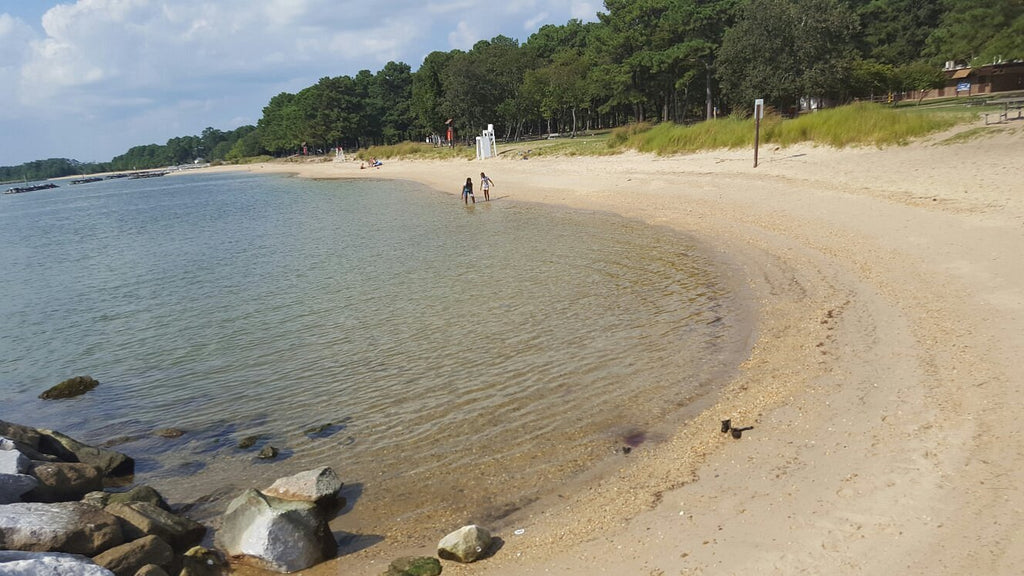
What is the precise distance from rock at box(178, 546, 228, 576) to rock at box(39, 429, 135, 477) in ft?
8.84

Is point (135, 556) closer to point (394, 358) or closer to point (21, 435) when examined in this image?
point (21, 435)

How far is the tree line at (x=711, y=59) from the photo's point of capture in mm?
46031

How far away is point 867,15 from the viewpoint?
67438mm

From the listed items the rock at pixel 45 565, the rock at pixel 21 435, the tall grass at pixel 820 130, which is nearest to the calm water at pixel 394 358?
the rock at pixel 21 435

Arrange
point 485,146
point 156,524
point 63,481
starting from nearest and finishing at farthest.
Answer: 1. point 156,524
2. point 63,481
3. point 485,146

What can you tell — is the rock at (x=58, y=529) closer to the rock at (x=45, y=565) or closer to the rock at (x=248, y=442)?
the rock at (x=45, y=565)

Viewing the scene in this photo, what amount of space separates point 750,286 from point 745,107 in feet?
141

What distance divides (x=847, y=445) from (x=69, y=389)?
461 inches

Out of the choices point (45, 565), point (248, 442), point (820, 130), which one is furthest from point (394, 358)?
point (820, 130)

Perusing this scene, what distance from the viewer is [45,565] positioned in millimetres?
4375

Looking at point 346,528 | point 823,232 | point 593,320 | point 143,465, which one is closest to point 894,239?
point 823,232

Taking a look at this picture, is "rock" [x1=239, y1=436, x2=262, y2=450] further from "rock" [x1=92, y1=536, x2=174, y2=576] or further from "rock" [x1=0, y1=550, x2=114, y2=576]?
"rock" [x1=0, y1=550, x2=114, y2=576]

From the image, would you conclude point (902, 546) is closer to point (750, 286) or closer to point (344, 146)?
point (750, 286)

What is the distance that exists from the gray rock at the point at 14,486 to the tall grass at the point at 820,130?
1038 inches
